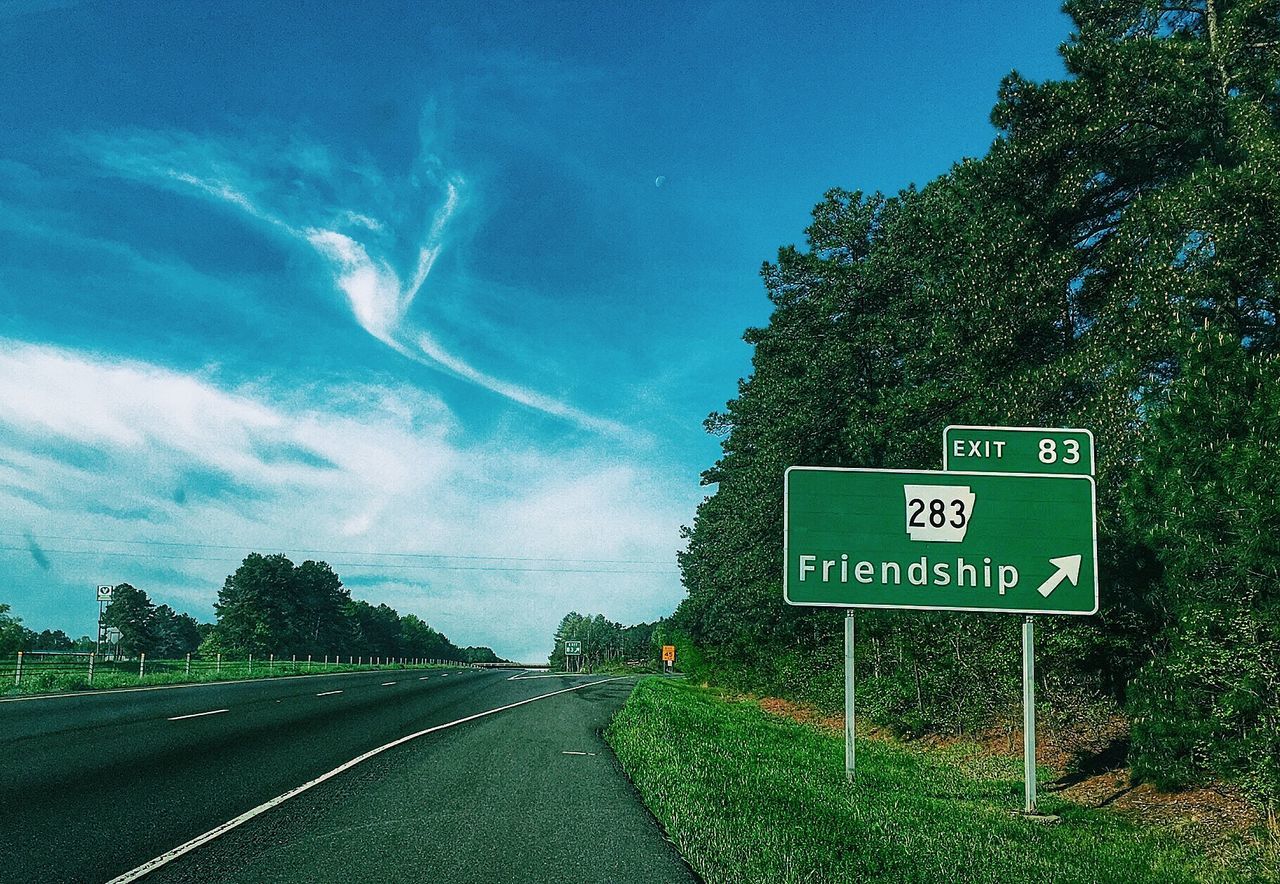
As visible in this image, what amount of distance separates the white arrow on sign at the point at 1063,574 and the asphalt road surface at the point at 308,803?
5.67m

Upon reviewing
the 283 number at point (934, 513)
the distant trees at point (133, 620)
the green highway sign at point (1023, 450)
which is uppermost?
the green highway sign at point (1023, 450)

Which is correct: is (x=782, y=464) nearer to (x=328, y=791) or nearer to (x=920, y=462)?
(x=920, y=462)

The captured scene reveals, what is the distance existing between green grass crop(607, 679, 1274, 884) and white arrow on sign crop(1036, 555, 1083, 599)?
262 cm

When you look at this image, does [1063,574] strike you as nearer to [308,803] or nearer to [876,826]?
[876,826]

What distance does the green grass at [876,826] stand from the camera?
682 cm

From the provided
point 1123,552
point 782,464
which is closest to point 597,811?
point 1123,552

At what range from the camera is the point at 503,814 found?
8609 mm

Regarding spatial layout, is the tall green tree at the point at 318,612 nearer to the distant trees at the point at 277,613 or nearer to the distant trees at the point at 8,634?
the distant trees at the point at 277,613

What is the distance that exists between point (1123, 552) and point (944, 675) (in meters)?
5.29

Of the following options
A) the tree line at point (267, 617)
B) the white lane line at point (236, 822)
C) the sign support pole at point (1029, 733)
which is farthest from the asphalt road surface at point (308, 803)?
the tree line at point (267, 617)

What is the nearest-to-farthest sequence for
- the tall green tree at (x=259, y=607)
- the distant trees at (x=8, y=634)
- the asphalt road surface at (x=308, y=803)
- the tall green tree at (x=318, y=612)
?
the asphalt road surface at (x=308, y=803), the distant trees at (x=8, y=634), the tall green tree at (x=259, y=607), the tall green tree at (x=318, y=612)

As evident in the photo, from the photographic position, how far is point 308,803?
8914mm

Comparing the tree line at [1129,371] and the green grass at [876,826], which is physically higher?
the tree line at [1129,371]

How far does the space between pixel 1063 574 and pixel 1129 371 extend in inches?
199
